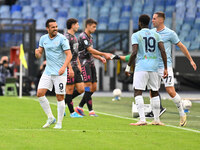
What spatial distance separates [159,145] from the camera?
6.84 metres

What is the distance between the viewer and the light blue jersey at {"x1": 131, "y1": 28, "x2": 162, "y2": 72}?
9531mm

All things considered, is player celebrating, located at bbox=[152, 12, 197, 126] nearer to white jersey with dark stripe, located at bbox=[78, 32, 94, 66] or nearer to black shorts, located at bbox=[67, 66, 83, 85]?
white jersey with dark stripe, located at bbox=[78, 32, 94, 66]

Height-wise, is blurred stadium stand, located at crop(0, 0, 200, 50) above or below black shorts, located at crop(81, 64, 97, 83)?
above

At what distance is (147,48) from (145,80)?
558mm

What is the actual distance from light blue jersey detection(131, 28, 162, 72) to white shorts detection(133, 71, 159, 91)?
0.08 metres

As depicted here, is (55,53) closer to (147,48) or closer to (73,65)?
(147,48)

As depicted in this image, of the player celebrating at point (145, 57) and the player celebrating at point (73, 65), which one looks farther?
the player celebrating at point (73, 65)

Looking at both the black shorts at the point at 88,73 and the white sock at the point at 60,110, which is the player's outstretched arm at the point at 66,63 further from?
the black shorts at the point at 88,73

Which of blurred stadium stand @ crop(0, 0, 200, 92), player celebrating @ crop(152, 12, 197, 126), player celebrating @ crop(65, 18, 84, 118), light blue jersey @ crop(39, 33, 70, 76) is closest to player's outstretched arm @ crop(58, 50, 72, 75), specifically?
light blue jersey @ crop(39, 33, 70, 76)

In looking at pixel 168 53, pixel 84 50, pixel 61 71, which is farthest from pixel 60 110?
pixel 84 50

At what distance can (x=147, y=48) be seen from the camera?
9.56 metres

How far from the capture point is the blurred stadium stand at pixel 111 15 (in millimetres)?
29672

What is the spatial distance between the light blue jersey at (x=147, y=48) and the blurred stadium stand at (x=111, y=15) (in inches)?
714

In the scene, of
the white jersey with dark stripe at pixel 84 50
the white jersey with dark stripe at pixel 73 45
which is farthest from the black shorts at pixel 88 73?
the white jersey with dark stripe at pixel 73 45
